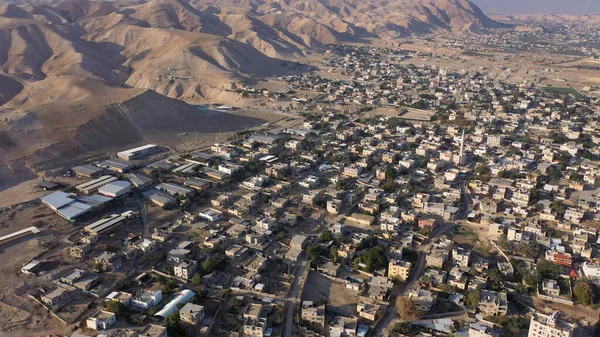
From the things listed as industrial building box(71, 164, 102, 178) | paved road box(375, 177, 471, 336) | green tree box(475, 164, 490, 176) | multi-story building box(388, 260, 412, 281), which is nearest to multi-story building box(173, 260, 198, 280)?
paved road box(375, 177, 471, 336)

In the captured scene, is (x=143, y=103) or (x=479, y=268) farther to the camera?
(x=143, y=103)

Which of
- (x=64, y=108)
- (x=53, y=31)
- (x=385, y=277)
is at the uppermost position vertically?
(x=53, y=31)

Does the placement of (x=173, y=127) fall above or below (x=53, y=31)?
below

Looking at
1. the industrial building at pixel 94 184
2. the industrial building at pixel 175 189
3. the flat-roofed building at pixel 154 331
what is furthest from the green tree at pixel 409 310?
the industrial building at pixel 94 184

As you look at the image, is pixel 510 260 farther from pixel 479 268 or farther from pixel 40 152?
pixel 40 152

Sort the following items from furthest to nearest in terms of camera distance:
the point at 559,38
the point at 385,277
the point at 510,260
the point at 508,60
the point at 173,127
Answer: the point at 559,38 → the point at 508,60 → the point at 173,127 → the point at 510,260 → the point at 385,277

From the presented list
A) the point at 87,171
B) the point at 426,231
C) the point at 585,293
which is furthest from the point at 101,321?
the point at 585,293

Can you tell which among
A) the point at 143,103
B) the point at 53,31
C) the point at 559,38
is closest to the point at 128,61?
the point at 53,31
